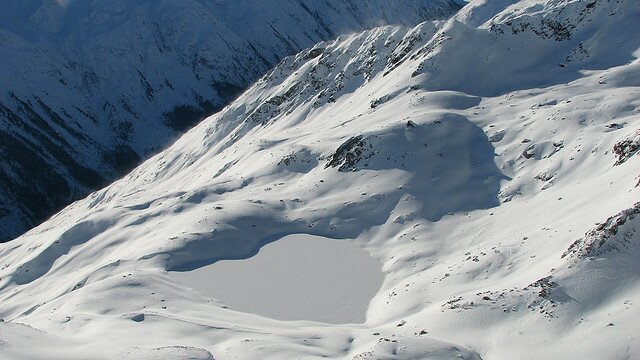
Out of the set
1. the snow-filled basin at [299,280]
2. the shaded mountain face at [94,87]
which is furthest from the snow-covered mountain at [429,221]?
the shaded mountain face at [94,87]

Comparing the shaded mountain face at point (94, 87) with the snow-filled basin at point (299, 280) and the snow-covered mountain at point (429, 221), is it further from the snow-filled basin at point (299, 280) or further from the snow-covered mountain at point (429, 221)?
the snow-filled basin at point (299, 280)

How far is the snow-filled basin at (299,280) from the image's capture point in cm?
3172

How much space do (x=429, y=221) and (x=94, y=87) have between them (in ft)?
487

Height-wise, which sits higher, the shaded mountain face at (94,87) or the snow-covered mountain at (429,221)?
the shaded mountain face at (94,87)

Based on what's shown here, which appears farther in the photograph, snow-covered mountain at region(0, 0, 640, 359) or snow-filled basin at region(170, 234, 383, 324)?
snow-filled basin at region(170, 234, 383, 324)

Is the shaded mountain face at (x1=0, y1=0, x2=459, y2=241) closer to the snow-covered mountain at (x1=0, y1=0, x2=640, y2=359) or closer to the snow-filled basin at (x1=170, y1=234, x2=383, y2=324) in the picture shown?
the snow-covered mountain at (x1=0, y1=0, x2=640, y2=359)

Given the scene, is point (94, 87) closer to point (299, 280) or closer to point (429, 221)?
point (429, 221)

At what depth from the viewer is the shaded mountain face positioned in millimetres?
139500

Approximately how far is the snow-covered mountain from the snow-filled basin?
2.85 ft

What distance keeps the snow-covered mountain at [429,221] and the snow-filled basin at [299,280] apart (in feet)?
2.85

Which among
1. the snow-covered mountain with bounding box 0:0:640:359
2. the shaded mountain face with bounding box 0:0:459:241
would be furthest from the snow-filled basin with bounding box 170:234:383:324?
the shaded mountain face with bounding box 0:0:459:241

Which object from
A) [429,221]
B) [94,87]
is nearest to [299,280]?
[429,221]

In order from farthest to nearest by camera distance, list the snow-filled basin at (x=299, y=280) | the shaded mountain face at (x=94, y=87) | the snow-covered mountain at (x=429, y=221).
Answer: the shaded mountain face at (x=94, y=87) < the snow-filled basin at (x=299, y=280) < the snow-covered mountain at (x=429, y=221)

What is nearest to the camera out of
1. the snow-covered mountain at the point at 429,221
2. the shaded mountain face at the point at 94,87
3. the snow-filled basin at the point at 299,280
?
the snow-covered mountain at the point at 429,221
